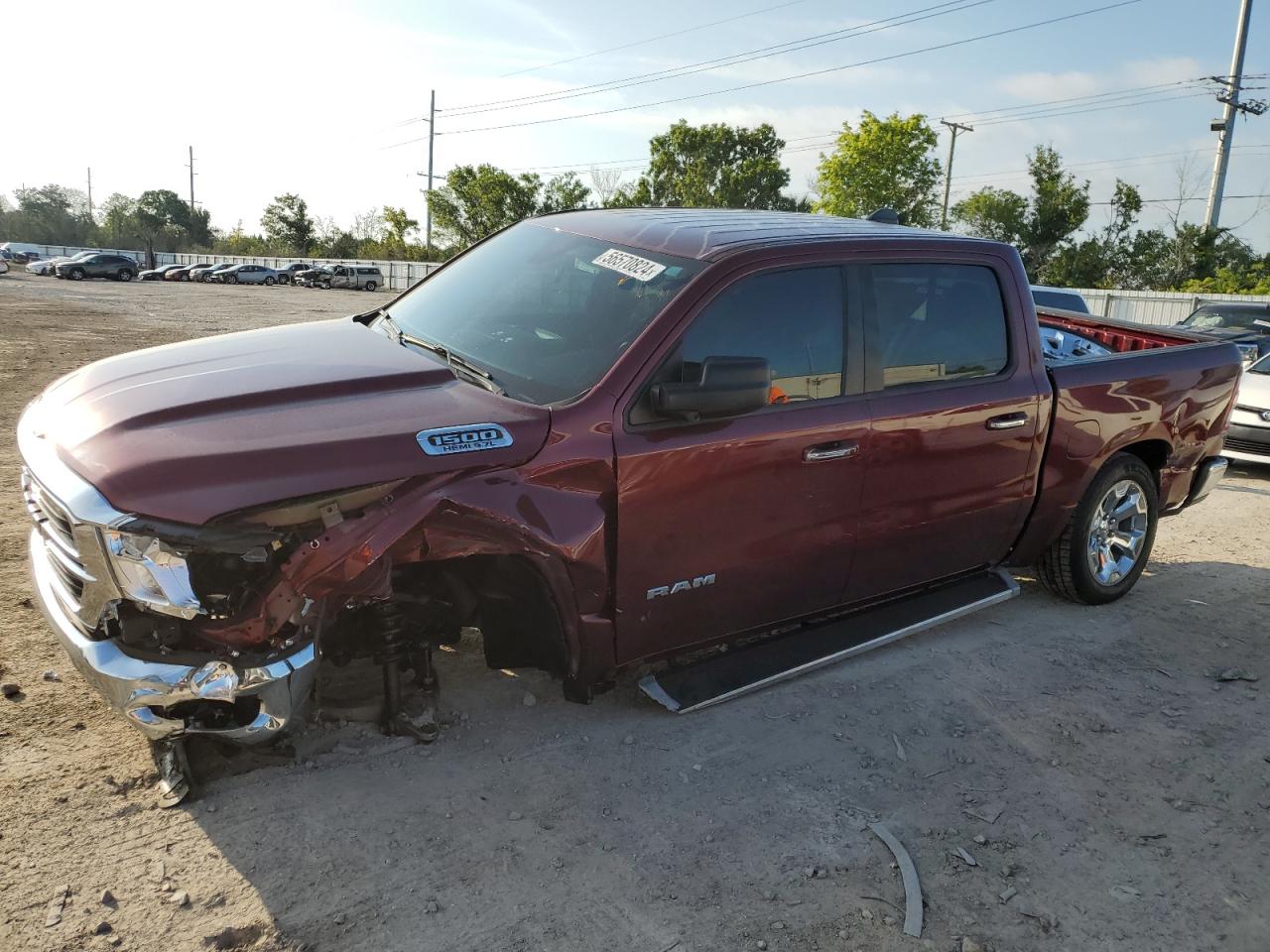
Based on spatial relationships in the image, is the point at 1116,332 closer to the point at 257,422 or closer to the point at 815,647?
the point at 815,647

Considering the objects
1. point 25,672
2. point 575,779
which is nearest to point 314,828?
point 575,779

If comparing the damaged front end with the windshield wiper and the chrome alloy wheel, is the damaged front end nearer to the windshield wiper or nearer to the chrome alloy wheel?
A: the windshield wiper

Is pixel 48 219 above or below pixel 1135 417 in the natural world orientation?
above

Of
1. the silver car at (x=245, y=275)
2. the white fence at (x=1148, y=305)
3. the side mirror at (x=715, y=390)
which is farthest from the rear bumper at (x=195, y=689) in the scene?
the silver car at (x=245, y=275)

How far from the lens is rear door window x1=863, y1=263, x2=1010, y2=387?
3883mm

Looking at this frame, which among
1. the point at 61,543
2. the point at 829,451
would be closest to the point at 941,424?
the point at 829,451

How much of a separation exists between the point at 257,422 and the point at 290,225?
86.1m

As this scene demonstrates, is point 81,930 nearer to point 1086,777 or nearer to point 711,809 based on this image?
point 711,809

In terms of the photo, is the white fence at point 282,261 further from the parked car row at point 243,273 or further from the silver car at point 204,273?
the silver car at point 204,273

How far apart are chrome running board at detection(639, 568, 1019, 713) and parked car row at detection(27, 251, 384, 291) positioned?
52413 mm

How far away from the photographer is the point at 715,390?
309 centimetres

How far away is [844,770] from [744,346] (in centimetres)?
163

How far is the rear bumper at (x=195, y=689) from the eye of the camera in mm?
2557

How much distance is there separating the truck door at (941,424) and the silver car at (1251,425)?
6.00 metres
